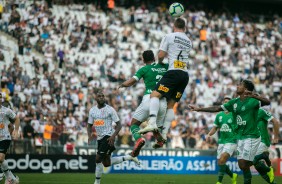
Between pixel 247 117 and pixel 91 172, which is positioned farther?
pixel 91 172

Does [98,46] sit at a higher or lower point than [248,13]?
lower

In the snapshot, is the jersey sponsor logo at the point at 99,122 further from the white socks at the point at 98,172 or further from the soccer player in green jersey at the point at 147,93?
the soccer player in green jersey at the point at 147,93

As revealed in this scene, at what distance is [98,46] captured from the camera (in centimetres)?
4269

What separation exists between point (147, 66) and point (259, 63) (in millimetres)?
31076

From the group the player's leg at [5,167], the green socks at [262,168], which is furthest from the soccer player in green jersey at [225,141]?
the player's leg at [5,167]

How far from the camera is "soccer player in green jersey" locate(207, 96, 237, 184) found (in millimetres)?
21781

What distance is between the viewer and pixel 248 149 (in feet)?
57.8

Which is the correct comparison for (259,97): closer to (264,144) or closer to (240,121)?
(240,121)

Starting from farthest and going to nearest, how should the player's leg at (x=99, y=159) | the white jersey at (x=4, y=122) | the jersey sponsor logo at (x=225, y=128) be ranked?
the jersey sponsor logo at (x=225, y=128) → the player's leg at (x=99, y=159) → the white jersey at (x=4, y=122)

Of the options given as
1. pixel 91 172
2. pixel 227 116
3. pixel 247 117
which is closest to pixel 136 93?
pixel 91 172

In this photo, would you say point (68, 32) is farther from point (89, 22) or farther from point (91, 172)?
point (91, 172)

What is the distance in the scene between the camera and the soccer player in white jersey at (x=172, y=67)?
16.2 m

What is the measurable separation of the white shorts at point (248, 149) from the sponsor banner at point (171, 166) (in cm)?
1477

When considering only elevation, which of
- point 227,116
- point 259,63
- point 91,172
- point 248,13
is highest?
point 248,13
